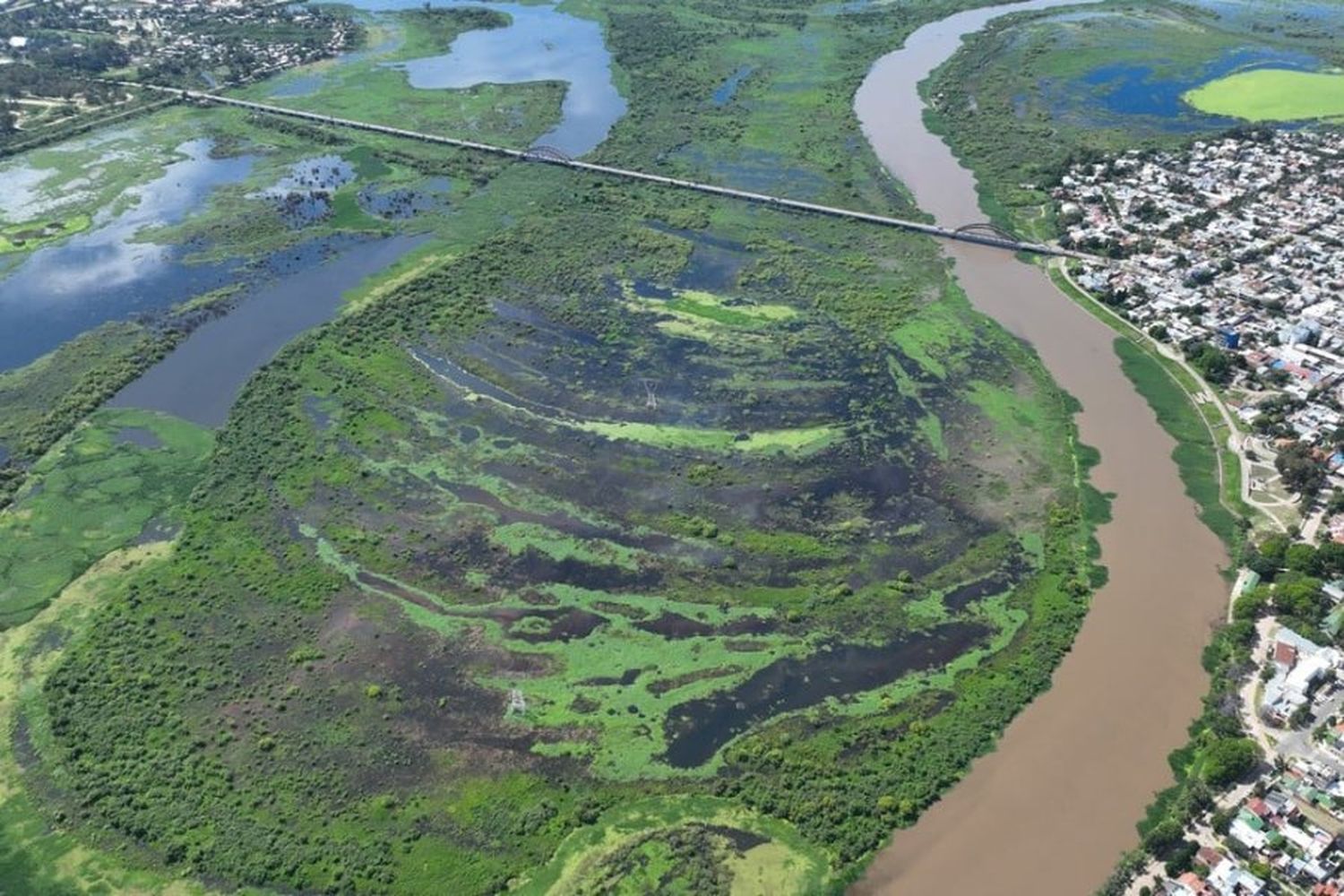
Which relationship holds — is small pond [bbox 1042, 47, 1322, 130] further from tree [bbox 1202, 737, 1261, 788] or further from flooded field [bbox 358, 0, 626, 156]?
tree [bbox 1202, 737, 1261, 788]

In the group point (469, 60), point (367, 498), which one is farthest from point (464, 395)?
point (469, 60)

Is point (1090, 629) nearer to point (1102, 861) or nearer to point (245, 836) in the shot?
point (1102, 861)

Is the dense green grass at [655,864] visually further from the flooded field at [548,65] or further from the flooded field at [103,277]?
the flooded field at [548,65]

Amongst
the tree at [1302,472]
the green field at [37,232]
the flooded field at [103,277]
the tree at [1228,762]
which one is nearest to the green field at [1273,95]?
the tree at [1302,472]

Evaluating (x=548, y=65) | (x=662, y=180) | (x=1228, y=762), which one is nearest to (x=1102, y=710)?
(x=1228, y=762)

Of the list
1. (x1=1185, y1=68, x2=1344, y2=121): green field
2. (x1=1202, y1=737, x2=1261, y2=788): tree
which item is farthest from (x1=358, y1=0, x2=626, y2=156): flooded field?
(x1=1202, y1=737, x2=1261, y2=788): tree
